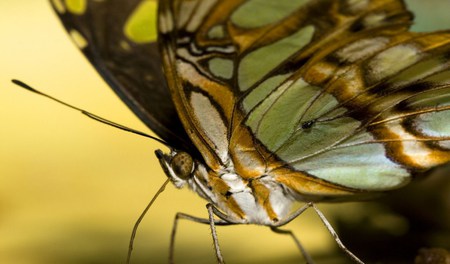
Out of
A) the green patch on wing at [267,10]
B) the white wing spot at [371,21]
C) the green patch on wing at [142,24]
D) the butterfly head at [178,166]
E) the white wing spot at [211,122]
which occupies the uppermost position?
the green patch on wing at [142,24]

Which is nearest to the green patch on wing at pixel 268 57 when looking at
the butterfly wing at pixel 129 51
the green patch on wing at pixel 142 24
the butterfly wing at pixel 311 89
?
the butterfly wing at pixel 311 89

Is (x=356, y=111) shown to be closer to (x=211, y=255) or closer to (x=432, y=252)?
(x=432, y=252)

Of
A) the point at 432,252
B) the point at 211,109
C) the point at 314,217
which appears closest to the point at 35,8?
the point at 314,217

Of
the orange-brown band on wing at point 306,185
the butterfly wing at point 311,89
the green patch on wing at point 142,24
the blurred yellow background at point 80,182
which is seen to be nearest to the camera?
the butterfly wing at point 311,89

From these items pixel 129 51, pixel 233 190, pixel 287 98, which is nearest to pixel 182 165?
pixel 233 190

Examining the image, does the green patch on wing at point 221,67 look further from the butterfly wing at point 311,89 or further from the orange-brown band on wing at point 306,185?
the orange-brown band on wing at point 306,185

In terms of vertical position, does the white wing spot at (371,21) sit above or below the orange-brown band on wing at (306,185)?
above
